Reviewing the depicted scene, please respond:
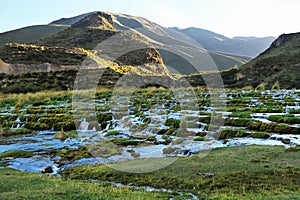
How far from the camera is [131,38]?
5541 inches

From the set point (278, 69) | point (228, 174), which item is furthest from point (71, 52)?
point (228, 174)

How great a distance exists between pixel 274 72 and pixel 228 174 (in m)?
81.9

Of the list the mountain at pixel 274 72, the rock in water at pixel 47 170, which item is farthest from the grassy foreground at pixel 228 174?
the mountain at pixel 274 72

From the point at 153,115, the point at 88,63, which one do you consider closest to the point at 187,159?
the point at 153,115

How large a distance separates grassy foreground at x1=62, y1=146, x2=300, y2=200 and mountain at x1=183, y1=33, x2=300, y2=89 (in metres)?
59.7

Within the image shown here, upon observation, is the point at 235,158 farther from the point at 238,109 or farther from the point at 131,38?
the point at 131,38

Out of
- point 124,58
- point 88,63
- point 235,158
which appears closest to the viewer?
point 235,158

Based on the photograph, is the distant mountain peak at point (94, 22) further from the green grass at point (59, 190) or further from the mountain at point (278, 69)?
the green grass at point (59, 190)

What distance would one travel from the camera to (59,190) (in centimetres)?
1084

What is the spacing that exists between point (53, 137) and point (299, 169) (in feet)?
64.5

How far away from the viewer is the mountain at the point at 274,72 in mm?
75562

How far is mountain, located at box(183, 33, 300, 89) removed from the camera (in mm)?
75562

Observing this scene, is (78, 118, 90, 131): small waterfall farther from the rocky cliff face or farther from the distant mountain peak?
the distant mountain peak

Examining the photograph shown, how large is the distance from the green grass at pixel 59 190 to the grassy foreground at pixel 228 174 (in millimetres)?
1238
